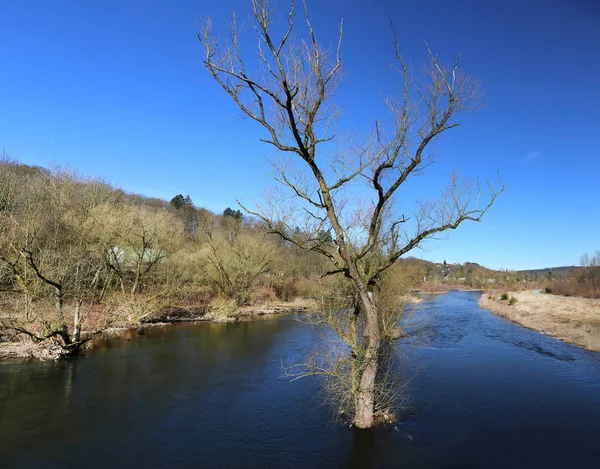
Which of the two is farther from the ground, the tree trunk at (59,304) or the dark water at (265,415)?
the tree trunk at (59,304)

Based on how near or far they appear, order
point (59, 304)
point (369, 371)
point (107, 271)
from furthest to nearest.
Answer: point (107, 271) < point (59, 304) < point (369, 371)

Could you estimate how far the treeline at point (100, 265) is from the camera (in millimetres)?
16531

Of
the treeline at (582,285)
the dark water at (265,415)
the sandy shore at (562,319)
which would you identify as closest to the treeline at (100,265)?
the dark water at (265,415)

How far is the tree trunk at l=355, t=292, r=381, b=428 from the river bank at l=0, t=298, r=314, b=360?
12.5m

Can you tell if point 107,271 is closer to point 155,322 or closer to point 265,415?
point 155,322

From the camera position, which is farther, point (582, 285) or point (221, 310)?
point (582, 285)

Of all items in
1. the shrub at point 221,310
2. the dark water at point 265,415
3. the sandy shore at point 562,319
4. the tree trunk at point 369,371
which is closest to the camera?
the dark water at point 265,415

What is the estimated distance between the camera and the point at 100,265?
880 inches

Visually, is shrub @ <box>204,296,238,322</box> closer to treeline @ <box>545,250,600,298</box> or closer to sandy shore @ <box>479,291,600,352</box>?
sandy shore @ <box>479,291,600,352</box>

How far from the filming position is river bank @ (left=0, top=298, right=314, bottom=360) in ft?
49.6

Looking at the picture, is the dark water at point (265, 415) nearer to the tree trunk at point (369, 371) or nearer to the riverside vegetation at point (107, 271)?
the tree trunk at point (369, 371)

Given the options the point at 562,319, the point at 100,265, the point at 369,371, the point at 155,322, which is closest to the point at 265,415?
the point at 369,371

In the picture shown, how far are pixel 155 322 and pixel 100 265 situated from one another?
520cm

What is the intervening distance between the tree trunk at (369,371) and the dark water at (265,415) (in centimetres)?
38
